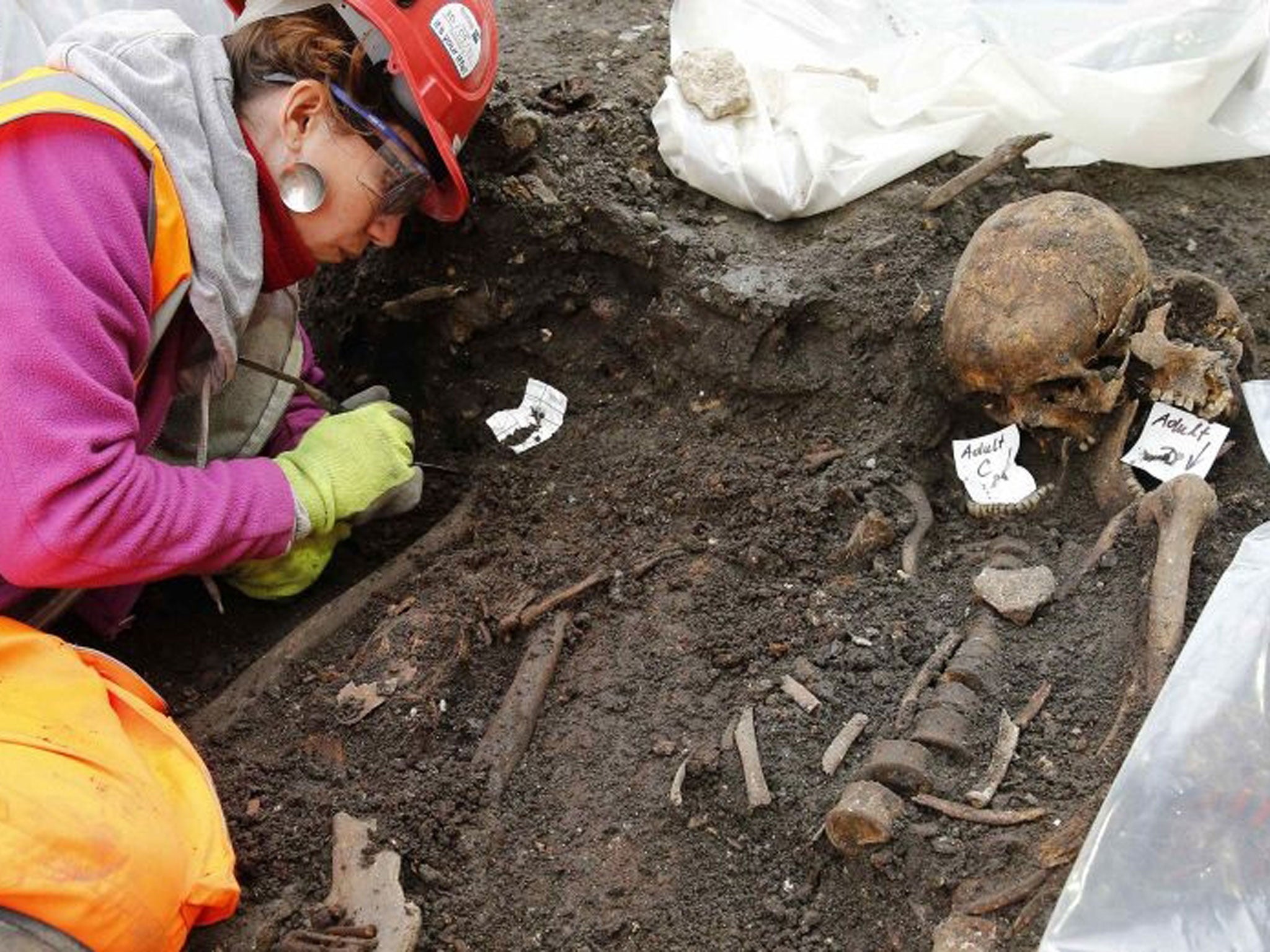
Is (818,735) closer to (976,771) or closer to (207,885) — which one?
(976,771)

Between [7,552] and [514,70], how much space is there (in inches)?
81.2

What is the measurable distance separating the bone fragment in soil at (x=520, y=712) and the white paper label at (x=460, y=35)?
1264 millimetres

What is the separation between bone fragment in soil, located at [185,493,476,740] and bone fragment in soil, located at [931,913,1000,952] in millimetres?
→ 1485

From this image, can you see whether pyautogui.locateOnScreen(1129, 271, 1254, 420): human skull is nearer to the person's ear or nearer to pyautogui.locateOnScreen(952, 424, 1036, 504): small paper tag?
pyautogui.locateOnScreen(952, 424, 1036, 504): small paper tag

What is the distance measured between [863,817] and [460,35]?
1.77 metres

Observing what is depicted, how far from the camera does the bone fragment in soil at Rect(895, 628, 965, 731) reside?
2512 millimetres

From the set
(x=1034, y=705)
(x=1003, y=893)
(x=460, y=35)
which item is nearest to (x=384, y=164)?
(x=460, y=35)

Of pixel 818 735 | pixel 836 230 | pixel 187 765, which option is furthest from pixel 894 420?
pixel 187 765

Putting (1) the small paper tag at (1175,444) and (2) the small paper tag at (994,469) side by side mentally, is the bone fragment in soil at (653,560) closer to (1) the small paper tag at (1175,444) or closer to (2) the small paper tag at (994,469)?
(2) the small paper tag at (994,469)

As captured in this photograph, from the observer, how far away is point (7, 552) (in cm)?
231

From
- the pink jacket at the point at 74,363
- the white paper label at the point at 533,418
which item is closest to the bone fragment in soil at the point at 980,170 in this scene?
the white paper label at the point at 533,418

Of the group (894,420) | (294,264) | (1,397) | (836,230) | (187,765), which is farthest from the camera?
(836,230)

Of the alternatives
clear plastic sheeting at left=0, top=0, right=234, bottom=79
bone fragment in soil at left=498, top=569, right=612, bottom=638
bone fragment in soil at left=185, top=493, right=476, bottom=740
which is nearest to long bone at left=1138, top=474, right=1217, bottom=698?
bone fragment in soil at left=498, top=569, right=612, bottom=638

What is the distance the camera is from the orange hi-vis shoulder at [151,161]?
2254 millimetres
